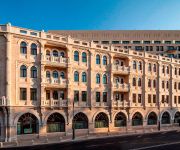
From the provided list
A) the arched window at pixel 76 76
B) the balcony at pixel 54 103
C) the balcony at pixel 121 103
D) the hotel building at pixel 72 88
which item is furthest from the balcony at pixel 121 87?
the balcony at pixel 54 103

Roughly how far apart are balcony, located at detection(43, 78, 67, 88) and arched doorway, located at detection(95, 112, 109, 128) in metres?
9.83

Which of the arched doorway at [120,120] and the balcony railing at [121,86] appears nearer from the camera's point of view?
the balcony railing at [121,86]

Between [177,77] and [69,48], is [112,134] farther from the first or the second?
[177,77]

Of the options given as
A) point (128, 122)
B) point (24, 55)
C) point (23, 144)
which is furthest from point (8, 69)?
point (128, 122)

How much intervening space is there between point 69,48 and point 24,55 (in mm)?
8447

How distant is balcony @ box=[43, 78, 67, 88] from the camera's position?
4556cm

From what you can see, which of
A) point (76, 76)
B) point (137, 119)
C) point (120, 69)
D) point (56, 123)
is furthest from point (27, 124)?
point (137, 119)

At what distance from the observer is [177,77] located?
70.1 metres

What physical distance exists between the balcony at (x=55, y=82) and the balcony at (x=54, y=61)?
2.52m

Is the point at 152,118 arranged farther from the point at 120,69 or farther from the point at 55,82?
the point at 55,82

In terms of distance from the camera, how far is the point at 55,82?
46562 mm

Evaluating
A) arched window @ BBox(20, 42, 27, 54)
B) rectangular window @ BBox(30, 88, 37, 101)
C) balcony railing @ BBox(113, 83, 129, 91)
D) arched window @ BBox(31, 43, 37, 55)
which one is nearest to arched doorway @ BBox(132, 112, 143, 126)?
balcony railing @ BBox(113, 83, 129, 91)

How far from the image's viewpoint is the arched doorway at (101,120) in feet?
172

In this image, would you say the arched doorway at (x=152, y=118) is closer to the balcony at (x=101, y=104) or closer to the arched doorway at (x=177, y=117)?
the arched doorway at (x=177, y=117)
